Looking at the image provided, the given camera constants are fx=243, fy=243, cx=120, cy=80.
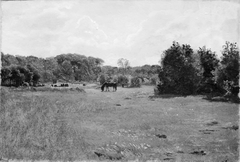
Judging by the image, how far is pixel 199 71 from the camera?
15.3 meters

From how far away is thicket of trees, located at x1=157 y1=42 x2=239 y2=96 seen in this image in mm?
9305

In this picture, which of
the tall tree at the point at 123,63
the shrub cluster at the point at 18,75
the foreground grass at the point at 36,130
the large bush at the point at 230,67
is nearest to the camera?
the foreground grass at the point at 36,130

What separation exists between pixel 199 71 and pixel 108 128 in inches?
363

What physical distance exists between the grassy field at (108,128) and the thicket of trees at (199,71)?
4.73 ft

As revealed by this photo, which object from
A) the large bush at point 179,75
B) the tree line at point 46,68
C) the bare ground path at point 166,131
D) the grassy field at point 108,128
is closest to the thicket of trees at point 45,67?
the tree line at point 46,68

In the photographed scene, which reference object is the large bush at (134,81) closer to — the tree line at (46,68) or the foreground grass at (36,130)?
the tree line at (46,68)

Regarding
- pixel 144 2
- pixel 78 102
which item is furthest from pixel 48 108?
pixel 144 2

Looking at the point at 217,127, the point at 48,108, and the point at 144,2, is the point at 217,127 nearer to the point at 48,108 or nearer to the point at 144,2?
the point at 144,2

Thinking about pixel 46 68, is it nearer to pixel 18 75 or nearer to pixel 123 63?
pixel 18 75

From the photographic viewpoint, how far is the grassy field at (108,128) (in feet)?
23.7

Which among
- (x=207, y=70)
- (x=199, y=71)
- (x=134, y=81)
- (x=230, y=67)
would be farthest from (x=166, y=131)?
(x=199, y=71)

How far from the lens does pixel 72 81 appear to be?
9594 mm

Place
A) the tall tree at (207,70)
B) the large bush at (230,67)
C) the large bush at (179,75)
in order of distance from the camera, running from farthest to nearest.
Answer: the large bush at (179,75)
the tall tree at (207,70)
the large bush at (230,67)

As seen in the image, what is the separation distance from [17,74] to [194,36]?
6.72 m
